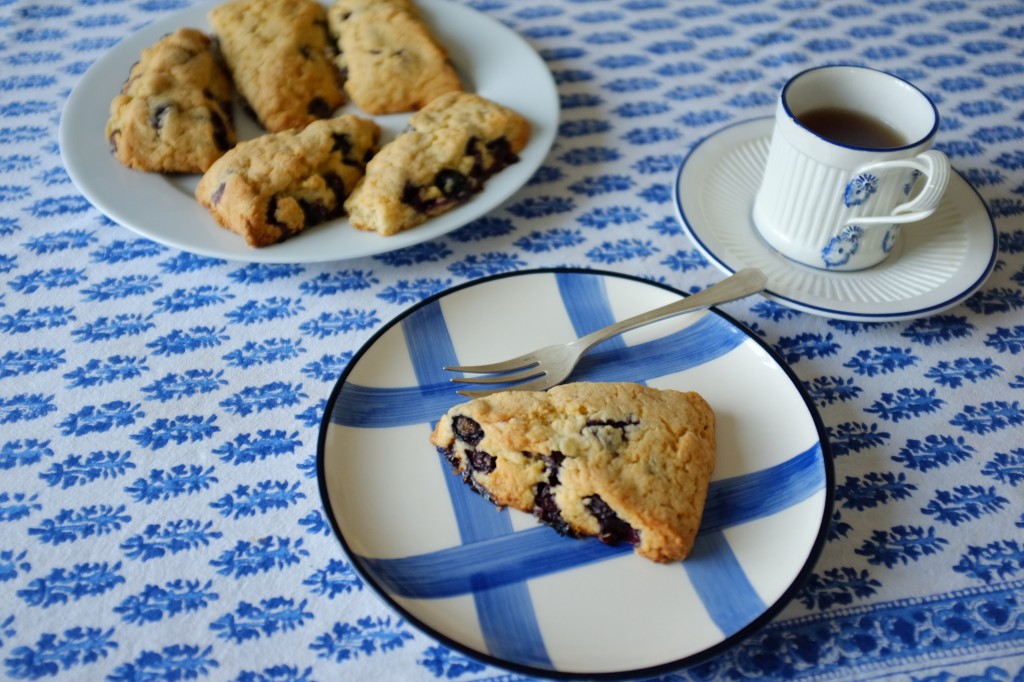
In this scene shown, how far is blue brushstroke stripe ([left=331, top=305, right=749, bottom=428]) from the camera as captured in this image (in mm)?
1103

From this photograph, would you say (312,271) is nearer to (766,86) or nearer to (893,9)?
(766,86)

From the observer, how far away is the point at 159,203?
1.38 metres

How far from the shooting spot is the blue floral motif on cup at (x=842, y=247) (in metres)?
1.26

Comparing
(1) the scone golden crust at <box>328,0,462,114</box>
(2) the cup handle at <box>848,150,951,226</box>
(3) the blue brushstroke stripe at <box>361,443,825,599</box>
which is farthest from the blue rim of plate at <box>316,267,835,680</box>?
(1) the scone golden crust at <box>328,0,462,114</box>

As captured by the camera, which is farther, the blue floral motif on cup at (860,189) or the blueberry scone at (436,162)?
the blueberry scone at (436,162)

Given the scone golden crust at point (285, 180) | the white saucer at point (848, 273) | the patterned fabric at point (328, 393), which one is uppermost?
the scone golden crust at point (285, 180)

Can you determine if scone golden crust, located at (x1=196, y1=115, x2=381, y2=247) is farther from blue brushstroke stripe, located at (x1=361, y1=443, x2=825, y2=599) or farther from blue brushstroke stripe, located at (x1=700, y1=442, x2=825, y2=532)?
blue brushstroke stripe, located at (x1=700, y1=442, x2=825, y2=532)

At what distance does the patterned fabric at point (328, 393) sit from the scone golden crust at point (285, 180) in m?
0.09

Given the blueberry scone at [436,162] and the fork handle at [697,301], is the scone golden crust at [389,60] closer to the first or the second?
the blueberry scone at [436,162]

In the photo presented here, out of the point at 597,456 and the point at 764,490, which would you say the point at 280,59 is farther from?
the point at 764,490

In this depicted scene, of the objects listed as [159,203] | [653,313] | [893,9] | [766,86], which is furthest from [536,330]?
[893,9]

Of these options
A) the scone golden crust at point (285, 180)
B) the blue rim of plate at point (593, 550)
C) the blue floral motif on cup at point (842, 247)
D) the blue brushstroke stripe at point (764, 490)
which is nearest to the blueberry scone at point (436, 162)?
the scone golden crust at point (285, 180)

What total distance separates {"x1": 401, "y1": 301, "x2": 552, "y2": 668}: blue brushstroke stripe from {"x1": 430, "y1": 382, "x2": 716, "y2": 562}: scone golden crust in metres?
0.03

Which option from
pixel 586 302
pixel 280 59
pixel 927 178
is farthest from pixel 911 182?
pixel 280 59
